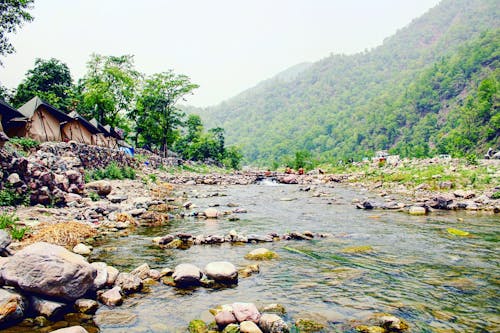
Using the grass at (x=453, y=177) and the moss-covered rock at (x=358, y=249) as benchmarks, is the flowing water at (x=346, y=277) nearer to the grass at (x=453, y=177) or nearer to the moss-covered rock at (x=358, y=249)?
the moss-covered rock at (x=358, y=249)

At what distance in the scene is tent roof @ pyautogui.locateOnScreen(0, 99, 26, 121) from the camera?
20531 mm

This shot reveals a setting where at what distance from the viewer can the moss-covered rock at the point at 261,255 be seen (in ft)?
26.5

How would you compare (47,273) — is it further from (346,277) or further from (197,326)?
(346,277)

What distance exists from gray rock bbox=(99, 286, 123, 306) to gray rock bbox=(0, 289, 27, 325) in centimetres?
109

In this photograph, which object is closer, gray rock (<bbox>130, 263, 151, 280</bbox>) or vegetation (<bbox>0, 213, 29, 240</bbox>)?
gray rock (<bbox>130, 263, 151, 280</bbox>)

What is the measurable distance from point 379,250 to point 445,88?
116 metres

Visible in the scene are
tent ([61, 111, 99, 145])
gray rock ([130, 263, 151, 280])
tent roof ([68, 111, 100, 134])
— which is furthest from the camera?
tent roof ([68, 111, 100, 134])

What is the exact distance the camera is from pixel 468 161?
25.9 meters

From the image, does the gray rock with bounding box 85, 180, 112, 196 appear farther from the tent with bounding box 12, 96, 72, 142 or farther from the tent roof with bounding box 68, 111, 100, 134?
the tent roof with bounding box 68, 111, 100, 134

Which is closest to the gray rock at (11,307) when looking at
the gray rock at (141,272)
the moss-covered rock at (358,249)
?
the gray rock at (141,272)

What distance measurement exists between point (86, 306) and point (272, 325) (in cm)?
288

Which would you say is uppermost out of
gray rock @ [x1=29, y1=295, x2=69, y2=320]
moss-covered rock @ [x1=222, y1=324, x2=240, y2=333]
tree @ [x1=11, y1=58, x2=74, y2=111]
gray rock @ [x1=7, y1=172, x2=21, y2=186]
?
tree @ [x1=11, y1=58, x2=74, y2=111]

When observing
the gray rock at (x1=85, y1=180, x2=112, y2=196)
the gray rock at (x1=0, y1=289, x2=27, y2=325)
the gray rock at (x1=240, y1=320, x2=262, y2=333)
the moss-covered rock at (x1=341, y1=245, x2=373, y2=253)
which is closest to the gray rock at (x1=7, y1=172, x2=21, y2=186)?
the gray rock at (x1=85, y1=180, x2=112, y2=196)

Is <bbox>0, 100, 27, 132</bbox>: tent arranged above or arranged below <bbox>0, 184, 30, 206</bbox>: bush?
above
